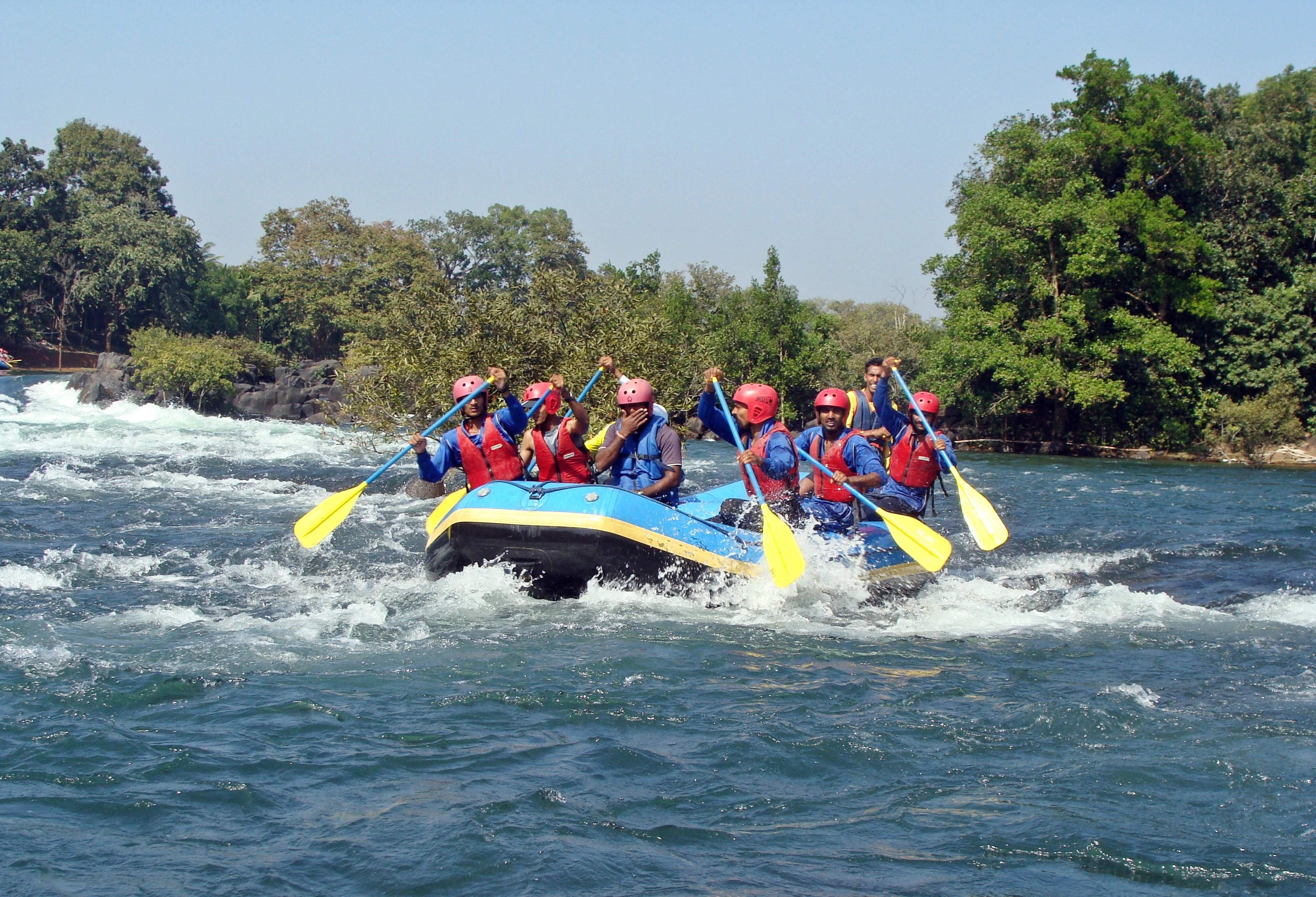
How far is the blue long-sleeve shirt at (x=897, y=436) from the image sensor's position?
966 cm

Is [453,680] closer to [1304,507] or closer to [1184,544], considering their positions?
[1184,544]

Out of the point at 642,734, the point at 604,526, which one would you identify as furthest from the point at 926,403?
the point at 642,734

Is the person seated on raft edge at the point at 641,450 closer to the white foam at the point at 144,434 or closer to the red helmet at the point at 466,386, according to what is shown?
the red helmet at the point at 466,386

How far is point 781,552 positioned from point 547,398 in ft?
7.50

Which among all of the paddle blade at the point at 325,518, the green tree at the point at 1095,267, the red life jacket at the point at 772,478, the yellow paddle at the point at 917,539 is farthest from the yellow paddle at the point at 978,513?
the green tree at the point at 1095,267

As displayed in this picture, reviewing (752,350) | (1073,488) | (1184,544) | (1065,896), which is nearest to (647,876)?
(1065,896)

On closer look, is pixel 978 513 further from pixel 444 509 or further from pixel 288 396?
pixel 288 396

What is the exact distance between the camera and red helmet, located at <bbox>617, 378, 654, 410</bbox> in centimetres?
870

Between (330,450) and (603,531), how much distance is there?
56.2ft

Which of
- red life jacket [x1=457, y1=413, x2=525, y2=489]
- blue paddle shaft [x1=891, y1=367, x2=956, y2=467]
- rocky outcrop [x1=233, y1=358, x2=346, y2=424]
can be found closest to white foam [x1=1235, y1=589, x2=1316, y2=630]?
blue paddle shaft [x1=891, y1=367, x2=956, y2=467]

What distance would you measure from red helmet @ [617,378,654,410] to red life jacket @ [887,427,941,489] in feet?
8.29

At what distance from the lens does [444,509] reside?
30.4 feet

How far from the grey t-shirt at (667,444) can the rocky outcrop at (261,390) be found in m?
25.1

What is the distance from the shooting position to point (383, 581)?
31.6 ft
